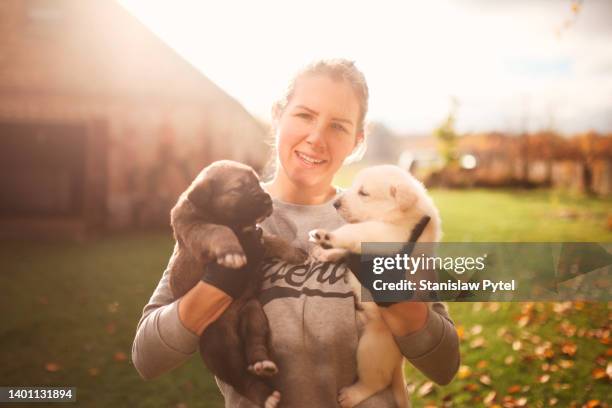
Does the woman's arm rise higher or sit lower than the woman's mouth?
lower

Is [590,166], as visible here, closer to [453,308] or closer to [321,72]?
[453,308]

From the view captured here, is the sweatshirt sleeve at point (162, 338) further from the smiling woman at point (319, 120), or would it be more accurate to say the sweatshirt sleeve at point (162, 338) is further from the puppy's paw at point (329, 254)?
the smiling woman at point (319, 120)

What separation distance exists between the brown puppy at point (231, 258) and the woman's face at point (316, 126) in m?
0.20

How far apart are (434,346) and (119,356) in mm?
3217

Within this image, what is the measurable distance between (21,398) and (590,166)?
614cm

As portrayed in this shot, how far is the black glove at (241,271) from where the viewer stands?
156 cm

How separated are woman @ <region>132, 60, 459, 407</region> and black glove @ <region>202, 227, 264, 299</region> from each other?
0.03 meters

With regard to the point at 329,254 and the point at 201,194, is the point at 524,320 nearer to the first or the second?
the point at 329,254

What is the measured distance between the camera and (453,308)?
5102 mm

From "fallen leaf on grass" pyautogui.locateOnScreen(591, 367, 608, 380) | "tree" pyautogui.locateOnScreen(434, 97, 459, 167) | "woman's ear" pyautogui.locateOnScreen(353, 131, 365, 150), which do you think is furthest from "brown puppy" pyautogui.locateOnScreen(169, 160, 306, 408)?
"tree" pyautogui.locateOnScreen(434, 97, 459, 167)

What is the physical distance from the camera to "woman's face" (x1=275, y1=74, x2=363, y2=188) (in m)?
1.70

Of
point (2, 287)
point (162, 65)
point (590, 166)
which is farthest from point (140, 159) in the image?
point (590, 166)

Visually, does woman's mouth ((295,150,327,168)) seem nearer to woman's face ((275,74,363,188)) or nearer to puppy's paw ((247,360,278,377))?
woman's face ((275,74,363,188))

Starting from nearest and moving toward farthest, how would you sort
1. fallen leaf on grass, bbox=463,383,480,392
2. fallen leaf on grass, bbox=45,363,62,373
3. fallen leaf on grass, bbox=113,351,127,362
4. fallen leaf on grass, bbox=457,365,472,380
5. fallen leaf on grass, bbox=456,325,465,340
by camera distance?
fallen leaf on grass, bbox=463,383,480,392, fallen leaf on grass, bbox=457,365,472,380, fallen leaf on grass, bbox=45,363,62,373, fallen leaf on grass, bbox=113,351,127,362, fallen leaf on grass, bbox=456,325,465,340
